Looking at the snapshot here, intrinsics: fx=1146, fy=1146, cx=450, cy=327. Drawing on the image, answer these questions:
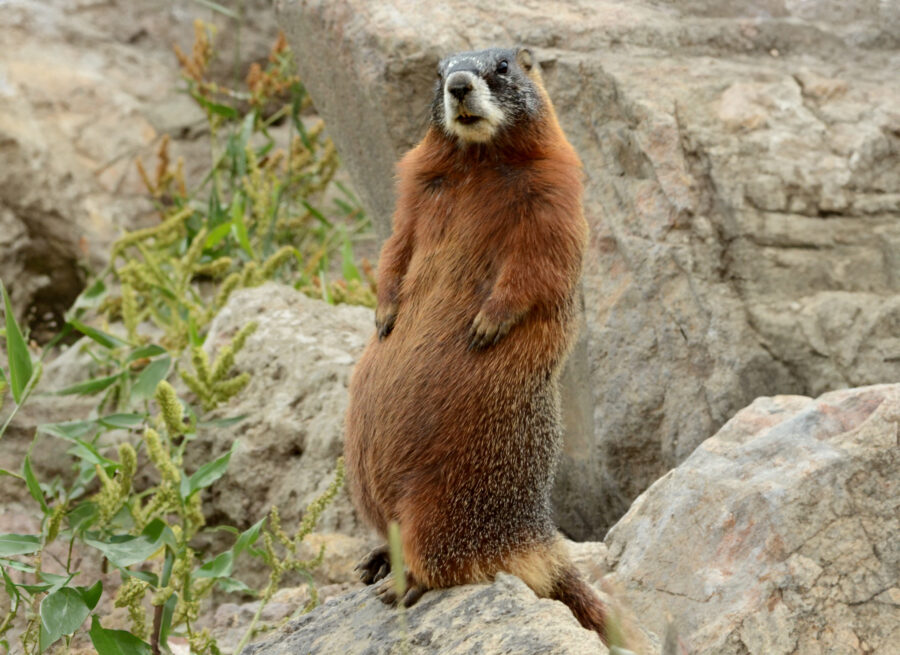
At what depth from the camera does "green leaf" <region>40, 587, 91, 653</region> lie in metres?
3.57

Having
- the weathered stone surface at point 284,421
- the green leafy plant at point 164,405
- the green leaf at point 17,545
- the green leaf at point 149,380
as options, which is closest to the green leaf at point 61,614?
the green leafy plant at point 164,405

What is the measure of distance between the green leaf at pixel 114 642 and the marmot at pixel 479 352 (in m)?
0.84

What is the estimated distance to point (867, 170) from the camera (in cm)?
522

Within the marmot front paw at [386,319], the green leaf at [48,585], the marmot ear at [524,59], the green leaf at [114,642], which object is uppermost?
the marmot ear at [524,59]

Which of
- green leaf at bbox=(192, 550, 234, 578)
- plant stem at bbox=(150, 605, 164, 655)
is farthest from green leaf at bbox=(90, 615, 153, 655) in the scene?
green leaf at bbox=(192, 550, 234, 578)

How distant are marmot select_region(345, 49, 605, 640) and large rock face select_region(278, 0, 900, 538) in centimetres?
128

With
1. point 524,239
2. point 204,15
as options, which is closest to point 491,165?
point 524,239

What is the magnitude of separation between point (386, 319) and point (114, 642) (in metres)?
1.36

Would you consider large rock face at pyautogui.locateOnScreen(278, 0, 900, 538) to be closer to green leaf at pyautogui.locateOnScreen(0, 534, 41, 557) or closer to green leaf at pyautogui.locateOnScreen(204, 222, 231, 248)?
green leaf at pyautogui.locateOnScreen(204, 222, 231, 248)

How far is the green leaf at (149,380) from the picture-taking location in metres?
5.04

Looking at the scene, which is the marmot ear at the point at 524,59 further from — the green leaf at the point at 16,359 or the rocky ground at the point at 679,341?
the green leaf at the point at 16,359

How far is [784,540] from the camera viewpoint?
3584 mm

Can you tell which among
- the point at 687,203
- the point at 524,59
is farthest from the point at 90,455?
the point at 687,203

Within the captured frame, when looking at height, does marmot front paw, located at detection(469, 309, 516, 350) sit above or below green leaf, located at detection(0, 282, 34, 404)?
above
